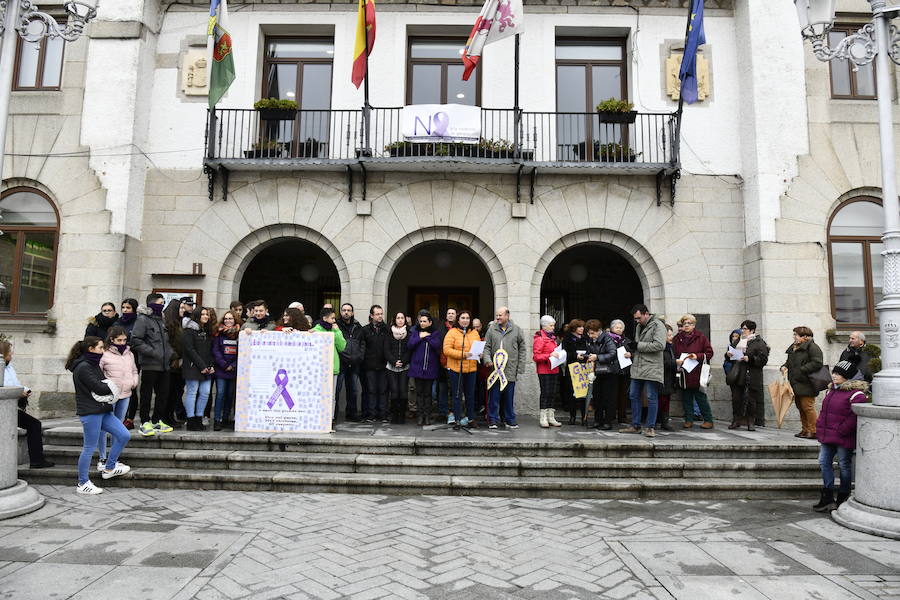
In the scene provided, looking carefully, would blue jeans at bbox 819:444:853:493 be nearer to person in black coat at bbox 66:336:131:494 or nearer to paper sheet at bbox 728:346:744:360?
paper sheet at bbox 728:346:744:360

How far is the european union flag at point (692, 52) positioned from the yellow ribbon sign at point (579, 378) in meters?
5.61

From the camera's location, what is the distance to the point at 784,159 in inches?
433

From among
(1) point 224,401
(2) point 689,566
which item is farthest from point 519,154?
(2) point 689,566

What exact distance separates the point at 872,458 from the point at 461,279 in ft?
34.7

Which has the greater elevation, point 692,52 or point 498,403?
point 692,52

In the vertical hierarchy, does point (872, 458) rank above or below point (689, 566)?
above

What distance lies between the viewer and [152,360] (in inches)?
302

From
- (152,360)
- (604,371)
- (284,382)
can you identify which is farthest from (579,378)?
(152,360)

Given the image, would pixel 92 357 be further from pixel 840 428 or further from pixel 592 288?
pixel 592 288

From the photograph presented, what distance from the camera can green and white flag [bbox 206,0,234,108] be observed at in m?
10.3

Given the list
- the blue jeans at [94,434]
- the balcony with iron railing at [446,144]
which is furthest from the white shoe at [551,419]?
the blue jeans at [94,434]

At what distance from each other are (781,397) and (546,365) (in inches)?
165

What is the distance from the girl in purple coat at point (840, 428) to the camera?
5.99 meters

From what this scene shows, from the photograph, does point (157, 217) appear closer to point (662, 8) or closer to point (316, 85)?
point (316, 85)
